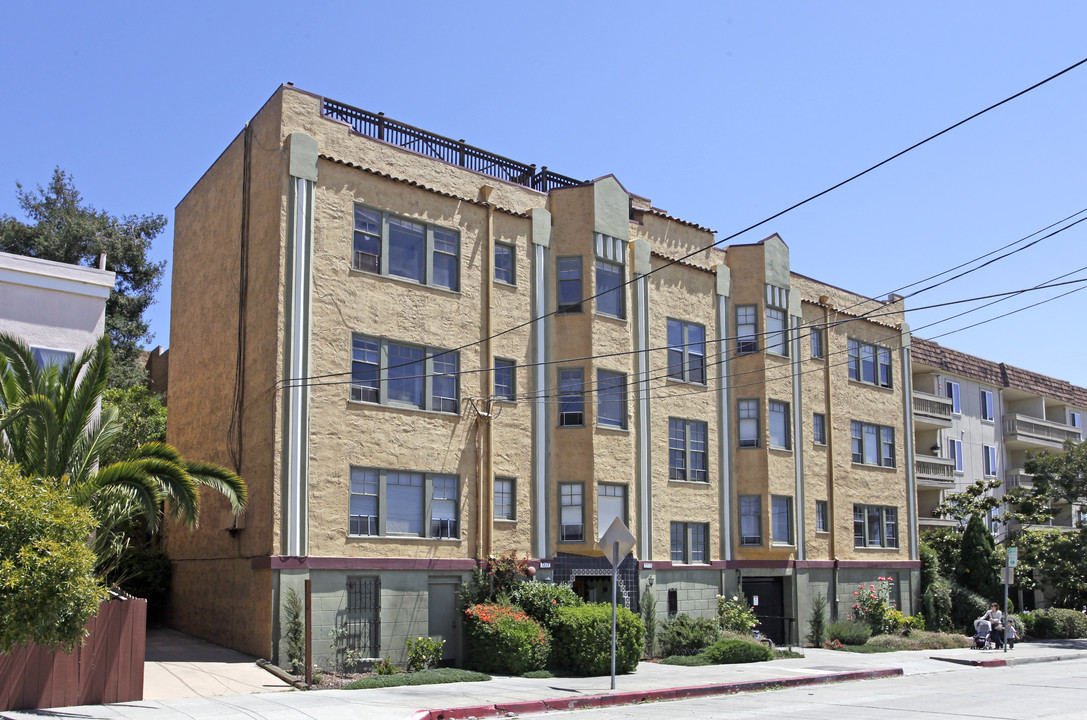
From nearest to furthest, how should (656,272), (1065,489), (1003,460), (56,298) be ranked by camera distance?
(56,298) < (656,272) < (1065,489) < (1003,460)

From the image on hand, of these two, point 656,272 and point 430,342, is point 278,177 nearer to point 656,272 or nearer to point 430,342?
point 430,342

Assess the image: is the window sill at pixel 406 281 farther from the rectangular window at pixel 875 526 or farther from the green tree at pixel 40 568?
the rectangular window at pixel 875 526

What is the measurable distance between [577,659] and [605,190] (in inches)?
521

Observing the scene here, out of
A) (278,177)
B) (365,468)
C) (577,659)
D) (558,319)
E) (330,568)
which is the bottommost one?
(577,659)

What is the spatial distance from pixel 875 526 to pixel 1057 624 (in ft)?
26.8

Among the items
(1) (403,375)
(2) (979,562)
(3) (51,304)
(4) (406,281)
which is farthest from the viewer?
(2) (979,562)

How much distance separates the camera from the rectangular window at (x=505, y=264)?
27.2m

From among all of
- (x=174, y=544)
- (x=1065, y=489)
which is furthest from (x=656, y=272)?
(x=1065, y=489)

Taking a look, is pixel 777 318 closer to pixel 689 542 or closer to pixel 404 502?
pixel 689 542

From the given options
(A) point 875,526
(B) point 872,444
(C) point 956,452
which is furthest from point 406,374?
(C) point 956,452

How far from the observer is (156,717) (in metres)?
15.0

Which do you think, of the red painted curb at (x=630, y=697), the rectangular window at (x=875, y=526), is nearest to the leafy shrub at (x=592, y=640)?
the red painted curb at (x=630, y=697)

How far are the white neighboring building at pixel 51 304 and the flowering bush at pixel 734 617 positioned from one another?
18680 millimetres

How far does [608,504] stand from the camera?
27656mm
